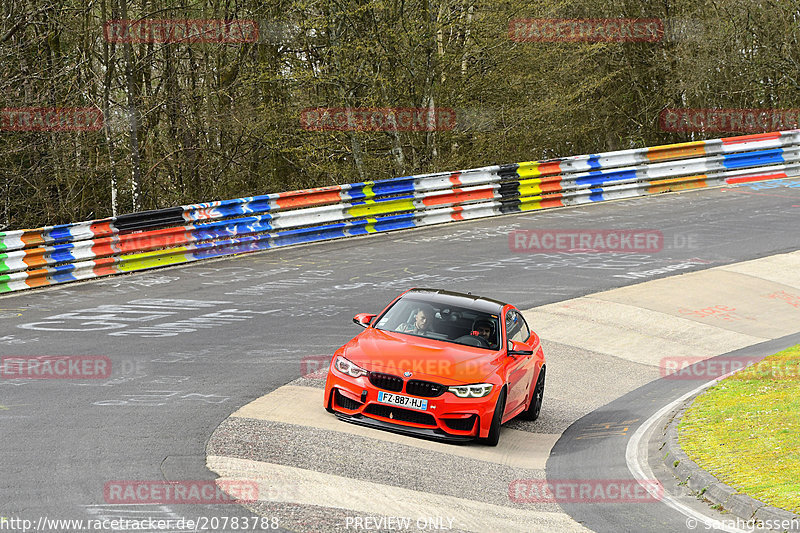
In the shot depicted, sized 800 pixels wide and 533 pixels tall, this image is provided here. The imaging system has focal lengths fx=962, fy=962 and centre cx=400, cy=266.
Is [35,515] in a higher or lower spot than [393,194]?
lower

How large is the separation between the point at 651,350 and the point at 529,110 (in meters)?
13.7

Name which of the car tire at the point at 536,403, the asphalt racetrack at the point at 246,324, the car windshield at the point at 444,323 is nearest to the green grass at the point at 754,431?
the asphalt racetrack at the point at 246,324

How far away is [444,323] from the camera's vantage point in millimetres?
11008

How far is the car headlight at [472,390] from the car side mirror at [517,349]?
0.76 metres

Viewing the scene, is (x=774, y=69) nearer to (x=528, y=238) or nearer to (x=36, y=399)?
(x=528, y=238)

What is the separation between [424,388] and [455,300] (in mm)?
1886

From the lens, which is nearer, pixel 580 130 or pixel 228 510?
pixel 228 510

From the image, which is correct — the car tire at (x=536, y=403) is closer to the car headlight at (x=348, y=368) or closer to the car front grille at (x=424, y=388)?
the car front grille at (x=424, y=388)

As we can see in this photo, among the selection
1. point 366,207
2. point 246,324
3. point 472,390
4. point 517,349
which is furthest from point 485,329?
point 366,207

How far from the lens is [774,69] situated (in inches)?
1228

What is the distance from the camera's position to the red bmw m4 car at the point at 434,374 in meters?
9.76

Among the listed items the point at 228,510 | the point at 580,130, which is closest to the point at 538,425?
the point at 228,510

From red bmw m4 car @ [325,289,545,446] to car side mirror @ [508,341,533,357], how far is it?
0.01 meters

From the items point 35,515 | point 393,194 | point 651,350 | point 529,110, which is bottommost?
point 651,350
